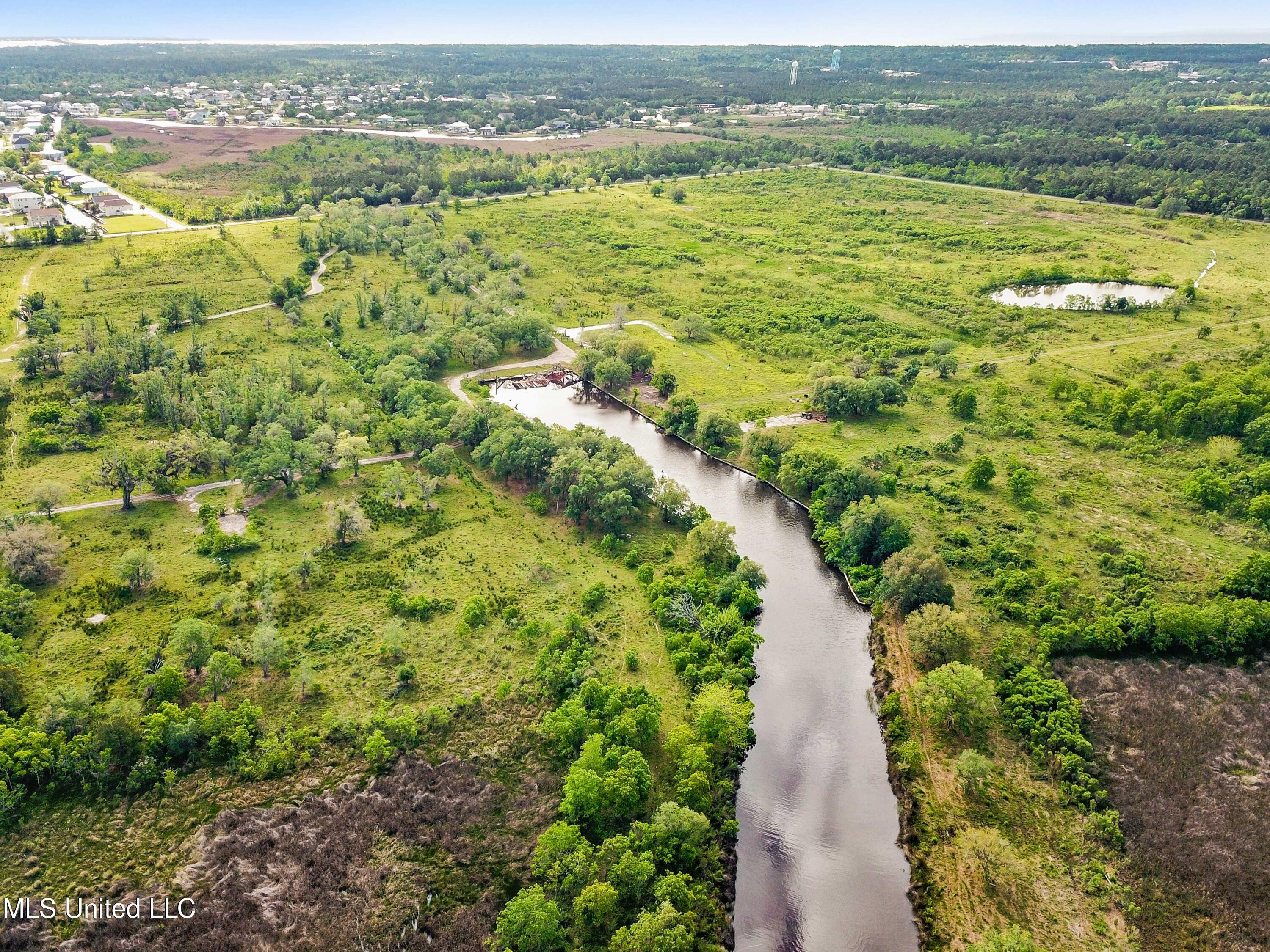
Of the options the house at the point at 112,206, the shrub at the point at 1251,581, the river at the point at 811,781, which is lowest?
the river at the point at 811,781

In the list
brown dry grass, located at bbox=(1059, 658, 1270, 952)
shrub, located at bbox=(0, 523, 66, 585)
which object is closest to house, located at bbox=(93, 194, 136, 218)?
shrub, located at bbox=(0, 523, 66, 585)

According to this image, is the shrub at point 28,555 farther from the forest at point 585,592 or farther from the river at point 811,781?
the river at point 811,781

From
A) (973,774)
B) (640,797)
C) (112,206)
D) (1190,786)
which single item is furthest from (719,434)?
(112,206)

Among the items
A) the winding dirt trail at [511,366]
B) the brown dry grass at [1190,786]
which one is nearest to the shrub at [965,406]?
the brown dry grass at [1190,786]

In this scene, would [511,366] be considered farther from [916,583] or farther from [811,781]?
[811,781]

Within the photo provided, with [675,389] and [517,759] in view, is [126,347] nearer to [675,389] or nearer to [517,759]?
[675,389]
